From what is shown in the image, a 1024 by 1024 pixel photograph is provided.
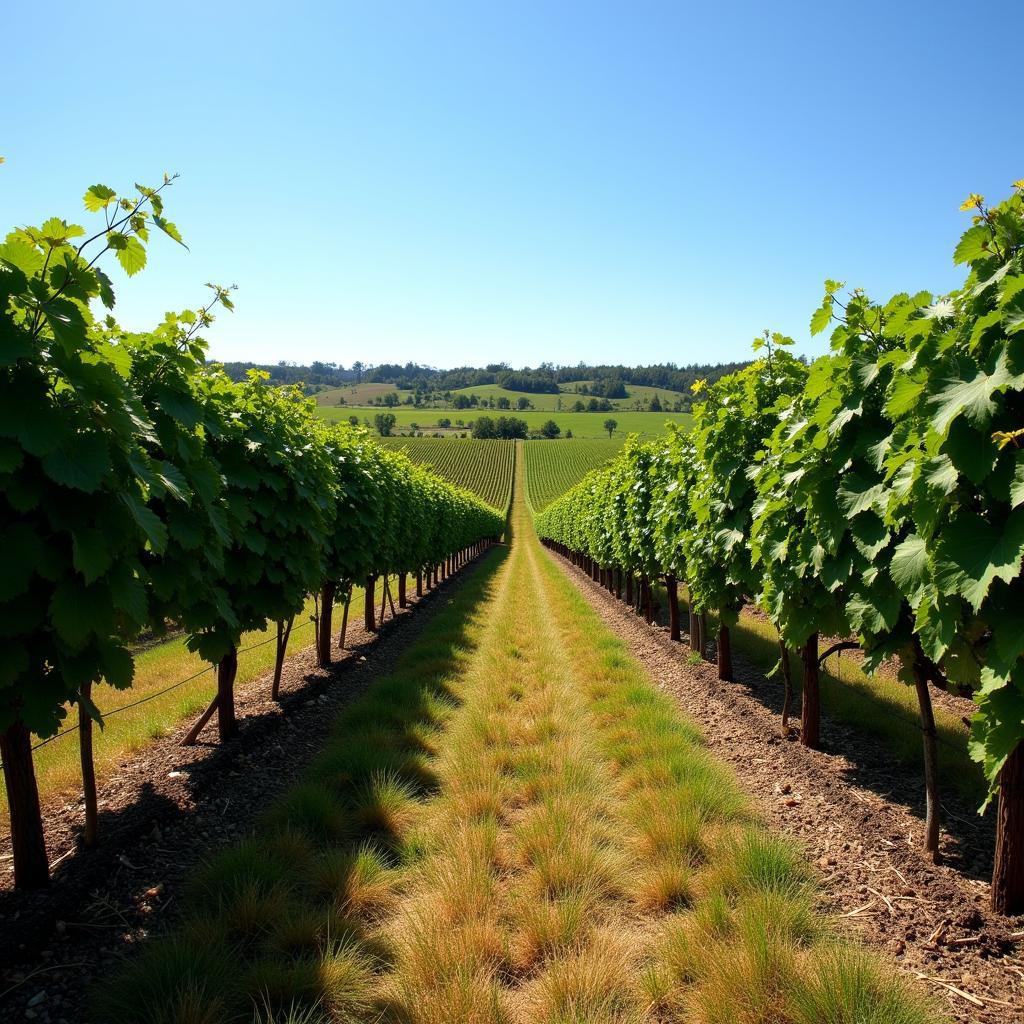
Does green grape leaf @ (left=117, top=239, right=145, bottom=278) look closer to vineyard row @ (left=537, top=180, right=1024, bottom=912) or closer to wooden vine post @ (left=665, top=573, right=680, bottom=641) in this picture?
vineyard row @ (left=537, top=180, right=1024, bottom=912)

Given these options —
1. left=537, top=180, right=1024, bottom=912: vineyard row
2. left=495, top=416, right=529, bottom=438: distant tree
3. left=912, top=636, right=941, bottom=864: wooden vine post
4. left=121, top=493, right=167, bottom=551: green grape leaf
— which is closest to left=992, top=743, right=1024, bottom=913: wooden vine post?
left=537, top=180, right=1024, bottom=912: vineyard row

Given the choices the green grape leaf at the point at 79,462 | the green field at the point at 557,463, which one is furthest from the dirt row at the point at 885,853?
the green field at the point at 557,463

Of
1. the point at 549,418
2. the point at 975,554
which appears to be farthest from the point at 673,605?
the point at 549,418

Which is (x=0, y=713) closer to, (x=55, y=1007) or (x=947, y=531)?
(x=55, y=1007)

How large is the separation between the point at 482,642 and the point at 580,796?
22.0ft

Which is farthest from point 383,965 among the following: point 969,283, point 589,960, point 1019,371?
point 969,283

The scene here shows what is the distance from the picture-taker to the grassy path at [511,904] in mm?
2795

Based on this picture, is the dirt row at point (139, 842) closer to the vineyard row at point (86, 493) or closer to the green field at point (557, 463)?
the vineyard row at point (86, 493)

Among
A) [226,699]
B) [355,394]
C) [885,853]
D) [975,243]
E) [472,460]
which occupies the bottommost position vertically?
[885,853]

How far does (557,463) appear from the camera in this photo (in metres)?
96.0

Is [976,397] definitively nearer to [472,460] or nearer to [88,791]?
[88,791]

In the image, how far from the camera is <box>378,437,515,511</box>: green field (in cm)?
8325

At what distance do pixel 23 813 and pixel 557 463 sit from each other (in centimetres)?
9342

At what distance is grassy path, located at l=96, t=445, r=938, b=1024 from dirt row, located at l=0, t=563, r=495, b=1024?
29 centimetres
